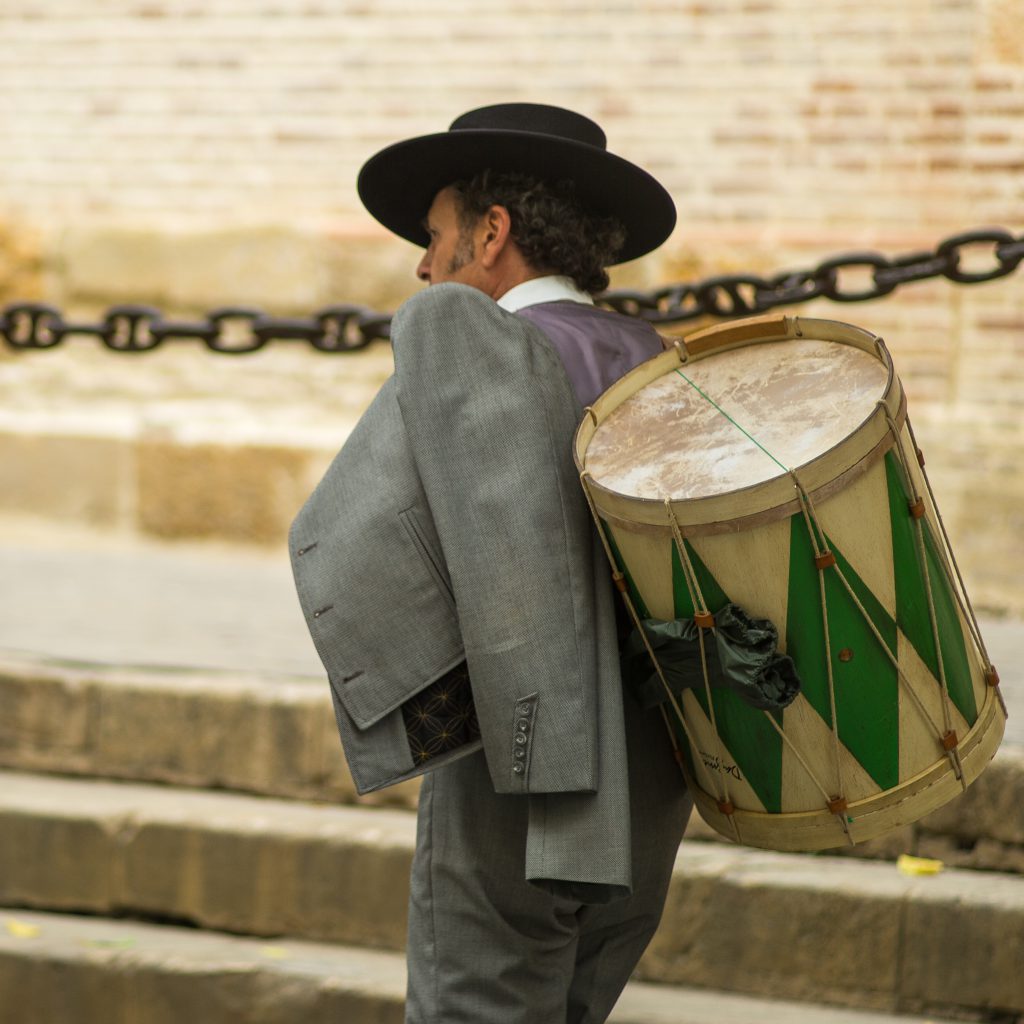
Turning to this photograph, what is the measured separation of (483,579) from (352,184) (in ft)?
14.8

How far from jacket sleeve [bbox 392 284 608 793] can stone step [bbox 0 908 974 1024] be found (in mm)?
1251

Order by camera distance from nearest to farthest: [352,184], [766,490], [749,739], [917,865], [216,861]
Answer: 1. [766,490]
2. [749,739]
3. [917,865]
4. [216,861]
5. [352,184]

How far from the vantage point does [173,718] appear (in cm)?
377

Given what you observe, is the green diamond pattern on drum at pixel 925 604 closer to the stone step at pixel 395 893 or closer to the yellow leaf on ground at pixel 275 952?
the stone step at pixel 395 893

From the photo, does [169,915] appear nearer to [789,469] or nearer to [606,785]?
[606,785]

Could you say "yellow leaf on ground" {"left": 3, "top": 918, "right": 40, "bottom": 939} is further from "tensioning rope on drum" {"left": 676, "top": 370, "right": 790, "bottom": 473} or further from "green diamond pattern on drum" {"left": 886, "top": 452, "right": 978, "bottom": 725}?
"green diamond pattern on drum" {"left": 886, "top": 452, "right": 978, "bottom": 725}

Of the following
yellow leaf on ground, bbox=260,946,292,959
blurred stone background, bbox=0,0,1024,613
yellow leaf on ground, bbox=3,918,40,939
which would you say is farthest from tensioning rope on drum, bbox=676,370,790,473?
blurred stone background, bbox=0,0,1024,613

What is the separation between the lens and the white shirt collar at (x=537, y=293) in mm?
2297

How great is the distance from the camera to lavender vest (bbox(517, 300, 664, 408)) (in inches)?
87.8

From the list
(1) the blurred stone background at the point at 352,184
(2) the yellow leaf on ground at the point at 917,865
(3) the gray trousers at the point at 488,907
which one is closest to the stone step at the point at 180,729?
(2) the yellow leaf on ground at the point at 917,865

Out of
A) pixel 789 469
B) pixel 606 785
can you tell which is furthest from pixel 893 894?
pixel 789 469

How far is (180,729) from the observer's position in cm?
376

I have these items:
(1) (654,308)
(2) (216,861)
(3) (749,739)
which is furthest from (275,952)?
(1) (654,308)
